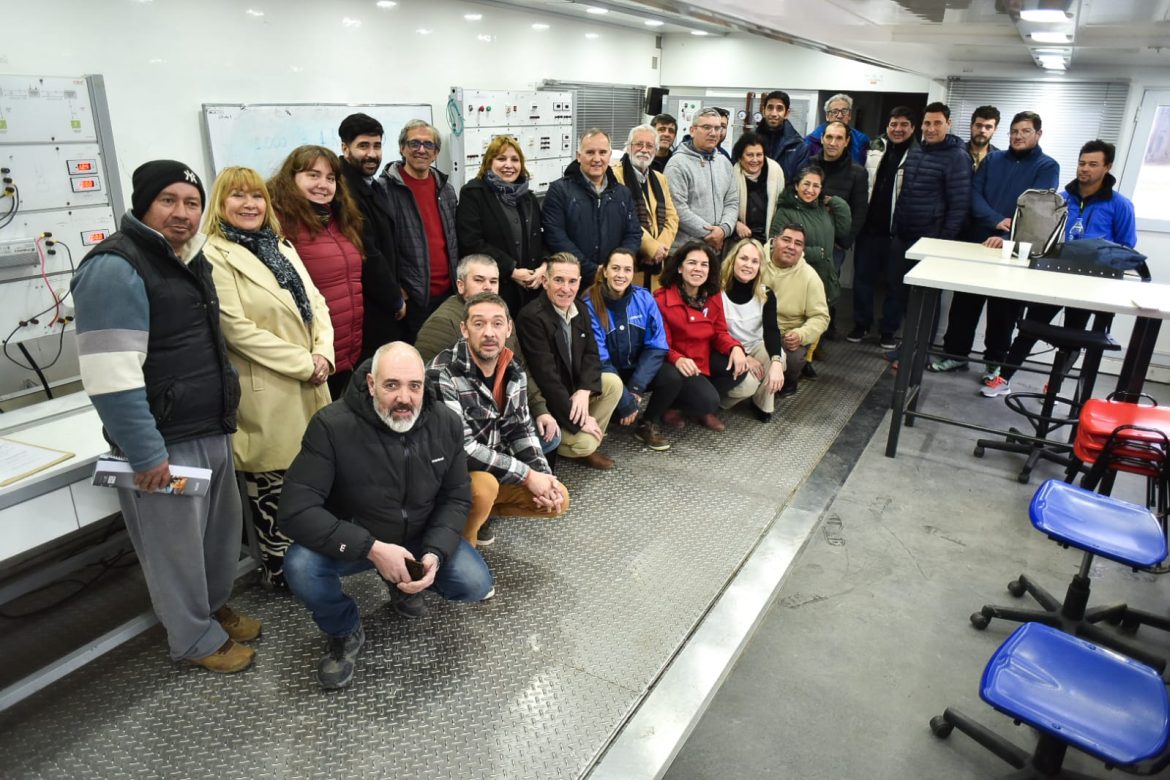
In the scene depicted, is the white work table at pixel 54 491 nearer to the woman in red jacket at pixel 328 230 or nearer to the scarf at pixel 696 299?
the woman in red jacket at pixel 328 230

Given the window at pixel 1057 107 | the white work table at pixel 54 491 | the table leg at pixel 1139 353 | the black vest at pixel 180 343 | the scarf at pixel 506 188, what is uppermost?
the window at pixel 1057 107

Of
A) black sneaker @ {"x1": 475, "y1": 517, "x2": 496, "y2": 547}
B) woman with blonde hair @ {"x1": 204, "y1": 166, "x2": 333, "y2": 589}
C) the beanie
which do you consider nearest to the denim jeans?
woman with blonde hair @ {"x1": 204, "y1": 166, "x2": 333, "y2": 589}

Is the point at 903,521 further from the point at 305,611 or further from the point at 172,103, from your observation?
the point at 172,103

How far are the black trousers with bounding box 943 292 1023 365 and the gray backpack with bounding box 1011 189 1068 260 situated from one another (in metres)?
0.40

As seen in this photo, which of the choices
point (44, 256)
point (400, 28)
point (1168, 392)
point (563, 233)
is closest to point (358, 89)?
point (400, 28)

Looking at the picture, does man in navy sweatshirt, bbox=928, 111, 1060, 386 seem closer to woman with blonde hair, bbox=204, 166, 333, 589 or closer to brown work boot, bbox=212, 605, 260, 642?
woman with blonde hair, bbox=204, 166, 333, 589

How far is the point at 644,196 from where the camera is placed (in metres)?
4.47

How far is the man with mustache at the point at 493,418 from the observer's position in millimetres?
2820

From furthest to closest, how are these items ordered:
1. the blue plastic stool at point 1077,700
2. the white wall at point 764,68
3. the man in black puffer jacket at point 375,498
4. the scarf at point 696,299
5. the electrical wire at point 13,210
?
the white wall at point 764,68, the scarf at point 696,299, the electrical wire at point 13,210, the man in black puffer jacket at point 375,498, the blue plastic stool at point 1077,700

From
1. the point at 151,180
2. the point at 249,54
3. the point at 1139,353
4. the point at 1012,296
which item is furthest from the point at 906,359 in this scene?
the point at 249,54

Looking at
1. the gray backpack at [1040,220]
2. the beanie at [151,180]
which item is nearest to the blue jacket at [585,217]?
the beanie at [151,180]

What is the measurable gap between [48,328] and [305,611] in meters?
1.68

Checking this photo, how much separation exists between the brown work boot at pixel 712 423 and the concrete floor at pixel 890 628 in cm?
66

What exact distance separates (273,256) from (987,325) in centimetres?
456
